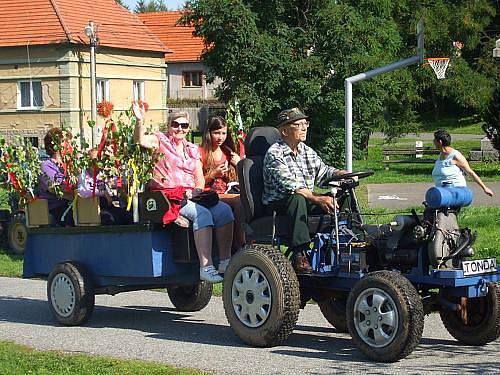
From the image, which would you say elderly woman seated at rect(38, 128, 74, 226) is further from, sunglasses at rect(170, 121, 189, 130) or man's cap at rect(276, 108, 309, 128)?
man's cap at rect(276, 108, 309, 128)

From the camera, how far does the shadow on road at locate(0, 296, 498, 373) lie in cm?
824

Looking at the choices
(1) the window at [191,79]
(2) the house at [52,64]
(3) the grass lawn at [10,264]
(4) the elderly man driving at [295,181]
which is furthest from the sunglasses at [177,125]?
(1) the window at [191,79]

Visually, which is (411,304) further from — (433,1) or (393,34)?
(433,1)

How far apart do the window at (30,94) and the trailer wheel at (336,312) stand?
39.2 meters

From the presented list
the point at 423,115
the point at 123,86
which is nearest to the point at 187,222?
the point at 123,86

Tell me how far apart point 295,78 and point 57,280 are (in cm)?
2249

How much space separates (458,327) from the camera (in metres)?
8.70

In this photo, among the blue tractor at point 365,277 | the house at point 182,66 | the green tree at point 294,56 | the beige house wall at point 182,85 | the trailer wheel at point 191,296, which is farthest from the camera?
the beige house wall at point 182,85

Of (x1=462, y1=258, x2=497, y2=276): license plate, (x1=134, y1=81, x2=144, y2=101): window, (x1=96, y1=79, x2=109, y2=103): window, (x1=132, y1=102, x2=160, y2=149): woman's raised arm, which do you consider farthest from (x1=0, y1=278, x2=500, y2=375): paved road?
(x1=134, y1=81, x2=144, y2=101): window

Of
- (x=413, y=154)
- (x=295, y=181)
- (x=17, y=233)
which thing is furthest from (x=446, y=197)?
(x=413, y=154)

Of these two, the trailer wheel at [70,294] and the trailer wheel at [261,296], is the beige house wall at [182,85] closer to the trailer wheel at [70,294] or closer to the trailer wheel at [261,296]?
the trailer wheel at [70,294]

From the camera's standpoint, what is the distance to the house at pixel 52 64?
46250 millimetres

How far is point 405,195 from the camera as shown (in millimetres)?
25609

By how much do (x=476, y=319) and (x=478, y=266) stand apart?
0.73 meters
